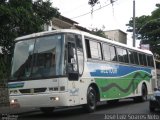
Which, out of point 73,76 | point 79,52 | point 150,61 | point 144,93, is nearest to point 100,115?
point 73,76

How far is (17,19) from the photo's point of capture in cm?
1964

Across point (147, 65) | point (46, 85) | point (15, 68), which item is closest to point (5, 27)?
point (15, 68)

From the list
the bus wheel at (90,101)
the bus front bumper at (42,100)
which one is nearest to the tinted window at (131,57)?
the bus wheel at (90,101)

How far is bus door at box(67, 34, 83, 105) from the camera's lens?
15.2m

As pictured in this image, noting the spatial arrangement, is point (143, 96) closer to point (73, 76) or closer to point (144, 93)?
point (144, 93)

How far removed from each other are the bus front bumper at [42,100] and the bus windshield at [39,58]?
0.71m

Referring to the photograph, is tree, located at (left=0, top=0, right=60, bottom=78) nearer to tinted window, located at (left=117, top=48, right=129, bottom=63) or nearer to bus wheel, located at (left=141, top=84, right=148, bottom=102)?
tinted window, located at (left=117, top=48, right=129, bottom=63)

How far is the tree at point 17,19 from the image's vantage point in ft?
64.0

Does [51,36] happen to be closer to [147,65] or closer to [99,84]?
[99,84]

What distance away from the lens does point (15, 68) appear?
1576 cm

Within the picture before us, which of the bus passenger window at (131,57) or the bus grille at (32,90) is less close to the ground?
the bus passenger window at (131,57)

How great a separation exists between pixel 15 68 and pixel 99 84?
13.0 feet

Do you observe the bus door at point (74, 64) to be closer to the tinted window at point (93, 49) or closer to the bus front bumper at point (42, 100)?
the bus front bumper at point (42, 100)

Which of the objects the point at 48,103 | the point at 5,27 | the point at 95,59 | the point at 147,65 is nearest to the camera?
the point at 48,103
